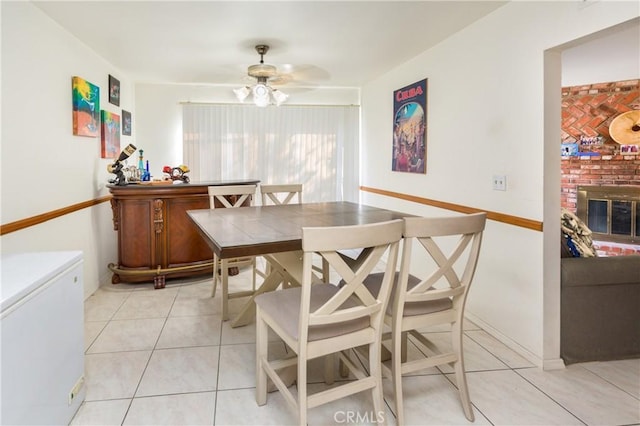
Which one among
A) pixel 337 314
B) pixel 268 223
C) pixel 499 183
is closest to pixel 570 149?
pixel 499 183

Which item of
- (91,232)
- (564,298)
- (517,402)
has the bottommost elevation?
(517,402)

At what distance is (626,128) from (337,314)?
5.14 m

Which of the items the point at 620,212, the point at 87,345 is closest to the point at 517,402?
the point at 87,345

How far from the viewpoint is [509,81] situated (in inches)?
99.0

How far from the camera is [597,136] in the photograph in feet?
16.2

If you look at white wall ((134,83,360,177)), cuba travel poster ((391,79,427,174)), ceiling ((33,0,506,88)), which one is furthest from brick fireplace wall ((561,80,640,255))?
white wall ((134,83,360,177))

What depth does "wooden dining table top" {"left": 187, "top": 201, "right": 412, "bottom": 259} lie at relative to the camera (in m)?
1.63

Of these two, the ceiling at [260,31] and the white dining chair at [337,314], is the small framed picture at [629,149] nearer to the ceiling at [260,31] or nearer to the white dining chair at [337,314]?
the ceiling at [260,31]

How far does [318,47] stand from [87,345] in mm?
2954

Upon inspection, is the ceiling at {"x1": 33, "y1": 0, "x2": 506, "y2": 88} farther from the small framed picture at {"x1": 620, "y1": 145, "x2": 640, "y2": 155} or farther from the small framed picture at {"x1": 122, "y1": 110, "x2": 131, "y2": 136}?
the small framed picture at {"x1": 620, "y1": 145, "x2": 640, "y2": 155}

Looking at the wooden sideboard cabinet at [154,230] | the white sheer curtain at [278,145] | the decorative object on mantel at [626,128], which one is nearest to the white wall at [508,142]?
the white sheer curtain at [278,145]

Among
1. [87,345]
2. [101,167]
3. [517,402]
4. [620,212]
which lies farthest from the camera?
[620,212]

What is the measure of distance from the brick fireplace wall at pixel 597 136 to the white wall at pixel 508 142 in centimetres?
284

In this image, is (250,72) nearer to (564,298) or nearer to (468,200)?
(468,200)
